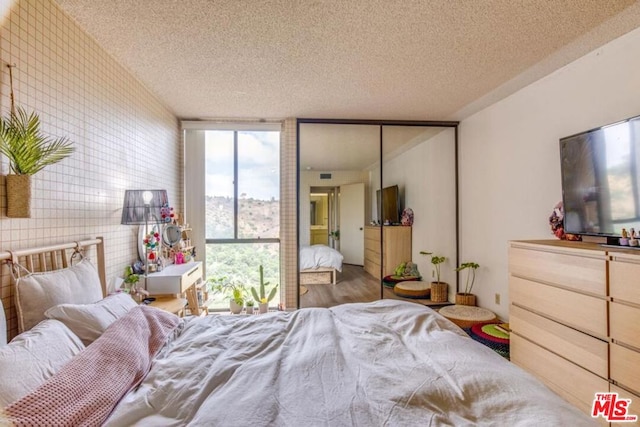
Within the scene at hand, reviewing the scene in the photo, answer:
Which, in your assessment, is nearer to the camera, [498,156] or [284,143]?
[498,156]

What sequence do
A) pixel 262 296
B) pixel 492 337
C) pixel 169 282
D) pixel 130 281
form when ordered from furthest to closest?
pixel 262 296 → pixel 492 337 → pixel 169 282 → pixel 130 281

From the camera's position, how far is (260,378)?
1.21 meters

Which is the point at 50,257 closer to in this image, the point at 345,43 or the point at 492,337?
the point at 345,43

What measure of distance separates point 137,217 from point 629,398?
11.1ft

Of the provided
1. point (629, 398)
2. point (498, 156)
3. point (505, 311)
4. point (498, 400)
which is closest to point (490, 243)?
point (505, 311)

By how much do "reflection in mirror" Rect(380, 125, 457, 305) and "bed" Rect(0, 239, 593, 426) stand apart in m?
2.53

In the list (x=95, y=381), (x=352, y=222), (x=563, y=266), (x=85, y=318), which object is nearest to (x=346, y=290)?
(x=352, y=222)

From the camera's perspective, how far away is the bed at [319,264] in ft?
13.2

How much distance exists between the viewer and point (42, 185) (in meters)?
1.64

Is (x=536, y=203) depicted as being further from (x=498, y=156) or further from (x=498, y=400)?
(x=498, y=400)

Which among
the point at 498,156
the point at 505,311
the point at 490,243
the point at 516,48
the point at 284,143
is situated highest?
the point at 516,48

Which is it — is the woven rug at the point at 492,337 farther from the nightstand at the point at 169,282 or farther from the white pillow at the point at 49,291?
the white pillow at the point at 49,291

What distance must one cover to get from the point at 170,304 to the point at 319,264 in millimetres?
2076

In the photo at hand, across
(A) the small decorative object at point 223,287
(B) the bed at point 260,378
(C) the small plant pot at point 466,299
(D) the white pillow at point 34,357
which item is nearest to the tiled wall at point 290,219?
(A) the small decorative object at point 223,287
